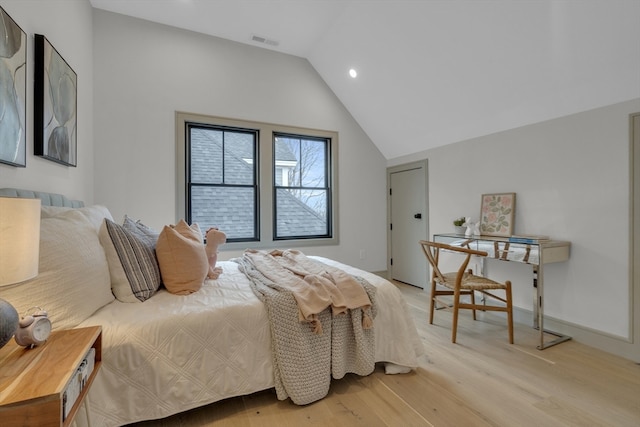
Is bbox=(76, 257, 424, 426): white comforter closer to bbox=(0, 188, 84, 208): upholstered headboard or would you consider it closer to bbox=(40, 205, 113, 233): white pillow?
bbox=(40, 205, 113, 233): white pillow

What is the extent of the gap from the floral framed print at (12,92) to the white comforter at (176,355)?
96 centimetres

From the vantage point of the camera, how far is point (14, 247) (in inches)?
34.0

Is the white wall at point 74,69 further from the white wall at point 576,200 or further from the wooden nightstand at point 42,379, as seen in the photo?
the white wall at point 576,200

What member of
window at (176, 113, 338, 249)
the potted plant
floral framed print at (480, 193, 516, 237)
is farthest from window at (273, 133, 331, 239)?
floral framed print at (480, 193, 516, 237)

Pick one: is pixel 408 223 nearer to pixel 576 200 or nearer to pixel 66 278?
pixel 576 200

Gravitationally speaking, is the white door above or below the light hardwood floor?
above

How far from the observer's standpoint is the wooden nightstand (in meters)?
0.72

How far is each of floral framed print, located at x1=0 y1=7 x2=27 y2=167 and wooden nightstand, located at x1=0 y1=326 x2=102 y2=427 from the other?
1.01 metres

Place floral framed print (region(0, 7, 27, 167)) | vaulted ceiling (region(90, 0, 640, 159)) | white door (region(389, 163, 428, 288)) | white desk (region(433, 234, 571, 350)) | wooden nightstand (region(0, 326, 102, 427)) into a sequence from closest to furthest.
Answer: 1. wooden nightstand (region(0, 326, 102, 427))
2. floral framed print (region(0, 7, 27, 167))
3. vaulted ceiling (region(90, 0, 640, 159))
4. white desk (region(433, 234, 571, 350))
5. white door (region(389, 163, 428, 288))

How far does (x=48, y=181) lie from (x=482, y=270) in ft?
12.7

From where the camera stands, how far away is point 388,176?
4.44 m

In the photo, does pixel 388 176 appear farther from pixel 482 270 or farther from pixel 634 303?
pixel 634 303

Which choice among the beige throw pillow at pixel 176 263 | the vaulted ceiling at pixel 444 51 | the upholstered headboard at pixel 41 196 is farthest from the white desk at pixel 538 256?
the upholstered headboard at pixel 41 196

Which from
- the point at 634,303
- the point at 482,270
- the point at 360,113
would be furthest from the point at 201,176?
the point at 634,303
